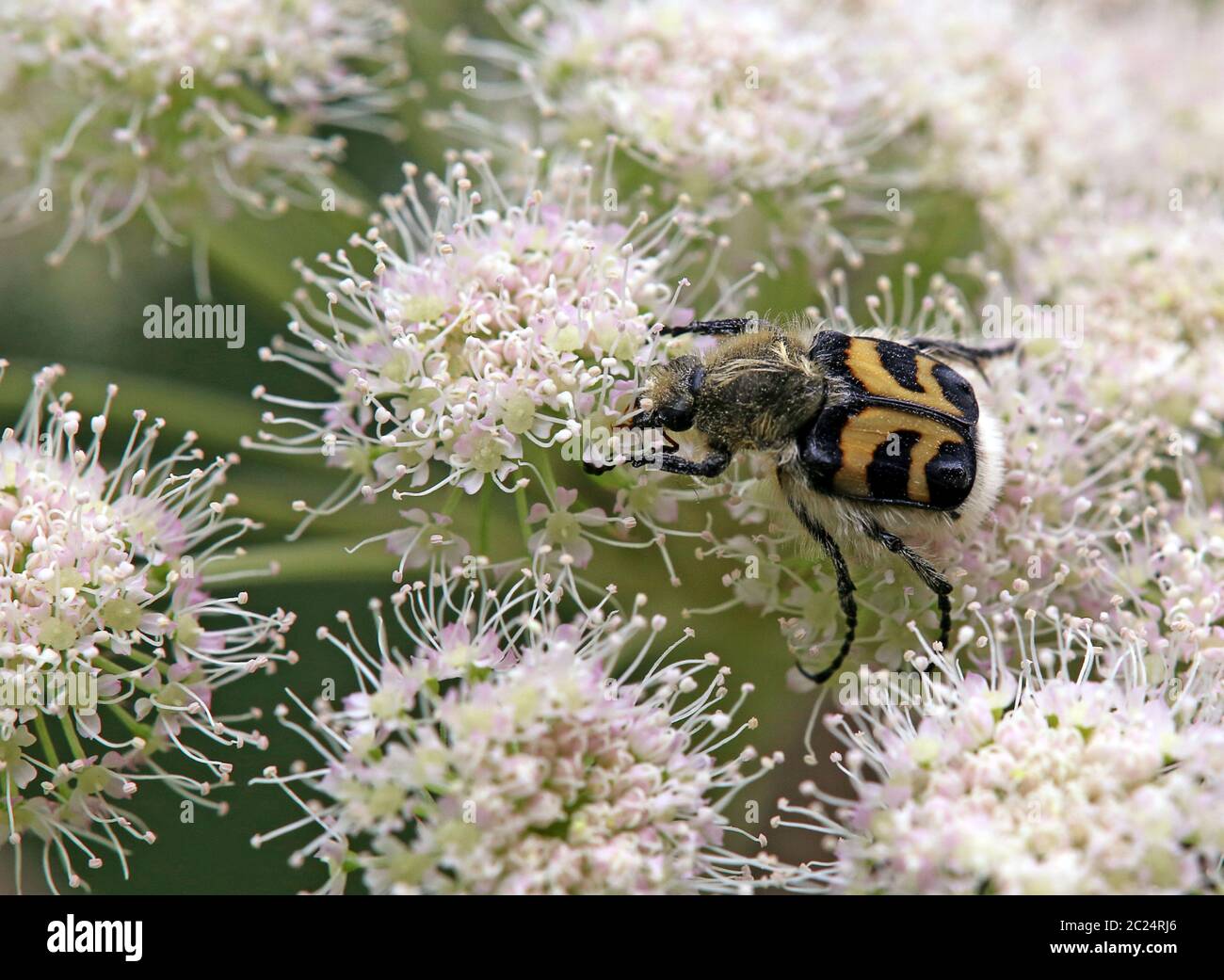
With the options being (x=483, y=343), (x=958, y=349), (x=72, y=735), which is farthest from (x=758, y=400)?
(x=72, y=735)

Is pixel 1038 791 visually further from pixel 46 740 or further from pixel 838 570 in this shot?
pixel 46 740

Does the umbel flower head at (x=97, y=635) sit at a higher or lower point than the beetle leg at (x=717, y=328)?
lower

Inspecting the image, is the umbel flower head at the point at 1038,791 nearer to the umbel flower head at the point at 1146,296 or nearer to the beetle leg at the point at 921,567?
the beetle leg at the point at 921,567

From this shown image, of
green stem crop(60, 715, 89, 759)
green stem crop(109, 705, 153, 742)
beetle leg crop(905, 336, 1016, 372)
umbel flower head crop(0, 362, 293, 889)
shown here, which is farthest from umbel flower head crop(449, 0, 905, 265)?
green stem crop(60, 715, 89, 759)

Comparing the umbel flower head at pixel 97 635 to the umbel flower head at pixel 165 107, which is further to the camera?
the umbel flower head at pixel 165 107

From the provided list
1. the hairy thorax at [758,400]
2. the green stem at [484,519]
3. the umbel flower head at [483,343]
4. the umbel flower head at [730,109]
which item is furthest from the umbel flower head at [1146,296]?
the green stem at [484,519]
